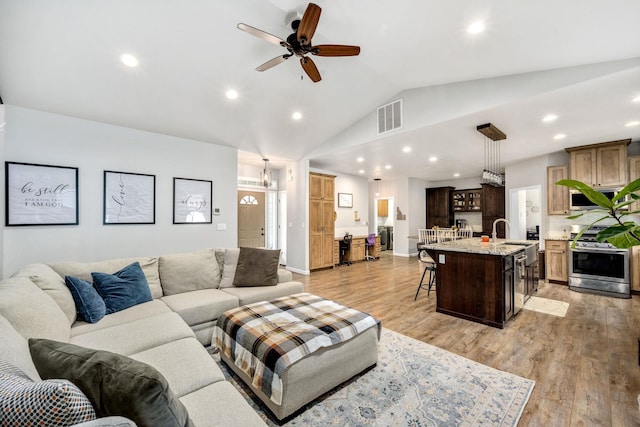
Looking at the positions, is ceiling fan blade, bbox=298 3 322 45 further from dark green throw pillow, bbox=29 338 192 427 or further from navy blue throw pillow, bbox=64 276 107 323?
navy blue throw pillow, bbox=64 276 107 323

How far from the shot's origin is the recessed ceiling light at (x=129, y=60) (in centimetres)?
284

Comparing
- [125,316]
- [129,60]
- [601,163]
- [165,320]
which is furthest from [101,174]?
[601,163]

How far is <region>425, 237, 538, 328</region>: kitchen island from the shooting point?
3143 mm

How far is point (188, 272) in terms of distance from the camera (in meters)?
3.12

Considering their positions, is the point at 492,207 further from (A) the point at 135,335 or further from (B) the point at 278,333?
(A) the point at 135,335

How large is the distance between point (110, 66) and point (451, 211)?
9.44m

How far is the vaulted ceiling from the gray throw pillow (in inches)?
86.9

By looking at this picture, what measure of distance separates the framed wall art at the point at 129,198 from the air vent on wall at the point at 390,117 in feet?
12.4

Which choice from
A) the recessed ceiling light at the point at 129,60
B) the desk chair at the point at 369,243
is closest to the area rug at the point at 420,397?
the recessed ceiling light at the point at 129,60

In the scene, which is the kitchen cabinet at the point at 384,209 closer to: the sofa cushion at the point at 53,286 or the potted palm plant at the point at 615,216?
the potted palm plant at the point at 615,216

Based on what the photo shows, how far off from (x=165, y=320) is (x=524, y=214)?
28.6ft

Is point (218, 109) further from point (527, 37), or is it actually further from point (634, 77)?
point (634, 77)

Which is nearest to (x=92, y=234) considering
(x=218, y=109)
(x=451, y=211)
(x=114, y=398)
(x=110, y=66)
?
(x=110, y=66)

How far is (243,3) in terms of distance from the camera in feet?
8.20
